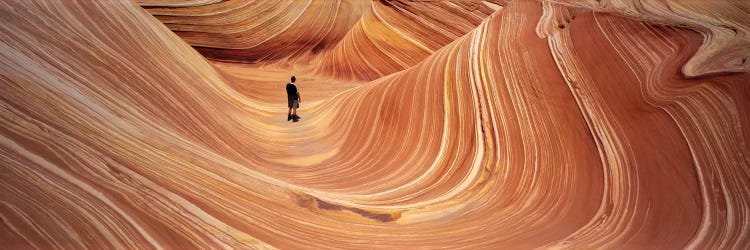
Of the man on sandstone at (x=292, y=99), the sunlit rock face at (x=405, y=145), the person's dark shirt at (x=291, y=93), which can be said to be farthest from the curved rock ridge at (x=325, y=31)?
the sunlit rock face at (x=405, y=145)

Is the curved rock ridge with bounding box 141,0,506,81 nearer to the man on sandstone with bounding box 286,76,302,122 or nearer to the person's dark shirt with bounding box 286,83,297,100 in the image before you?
the man on sandstone with bounding box 286,76,302,122

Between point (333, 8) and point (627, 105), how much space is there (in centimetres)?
1028

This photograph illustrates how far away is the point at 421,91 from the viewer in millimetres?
6035

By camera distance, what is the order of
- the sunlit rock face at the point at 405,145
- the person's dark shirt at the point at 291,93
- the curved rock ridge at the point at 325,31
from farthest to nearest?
the curved rock ridge at the point at 325,31
the person's dark shirt at the point at 291,93
the sunlit rock face at the point at 405,145

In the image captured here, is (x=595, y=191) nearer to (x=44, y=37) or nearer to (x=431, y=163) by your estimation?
(x=431, y=163)

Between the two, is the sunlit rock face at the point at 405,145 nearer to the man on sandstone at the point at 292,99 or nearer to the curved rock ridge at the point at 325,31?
the man on sandstone at the point at 292,99

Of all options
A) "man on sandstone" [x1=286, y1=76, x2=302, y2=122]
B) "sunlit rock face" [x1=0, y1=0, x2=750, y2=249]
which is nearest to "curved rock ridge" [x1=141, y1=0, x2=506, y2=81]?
"man on sandstone" [x1=286, y1=76, x2=302, y2=122]

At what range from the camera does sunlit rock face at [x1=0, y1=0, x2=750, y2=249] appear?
2.99 metres

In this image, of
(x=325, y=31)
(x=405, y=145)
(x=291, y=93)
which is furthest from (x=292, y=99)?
(x=325, y=31)

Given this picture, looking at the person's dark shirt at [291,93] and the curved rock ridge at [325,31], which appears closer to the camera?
the person's dark shirt at [291,93]

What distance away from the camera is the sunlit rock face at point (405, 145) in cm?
299

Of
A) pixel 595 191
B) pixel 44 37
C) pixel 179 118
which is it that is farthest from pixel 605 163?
pixel 44 37

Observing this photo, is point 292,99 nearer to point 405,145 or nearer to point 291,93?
point 291,93

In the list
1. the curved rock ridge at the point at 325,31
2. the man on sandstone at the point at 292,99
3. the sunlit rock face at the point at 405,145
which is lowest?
the sunlit rock face at the point at 405,145
